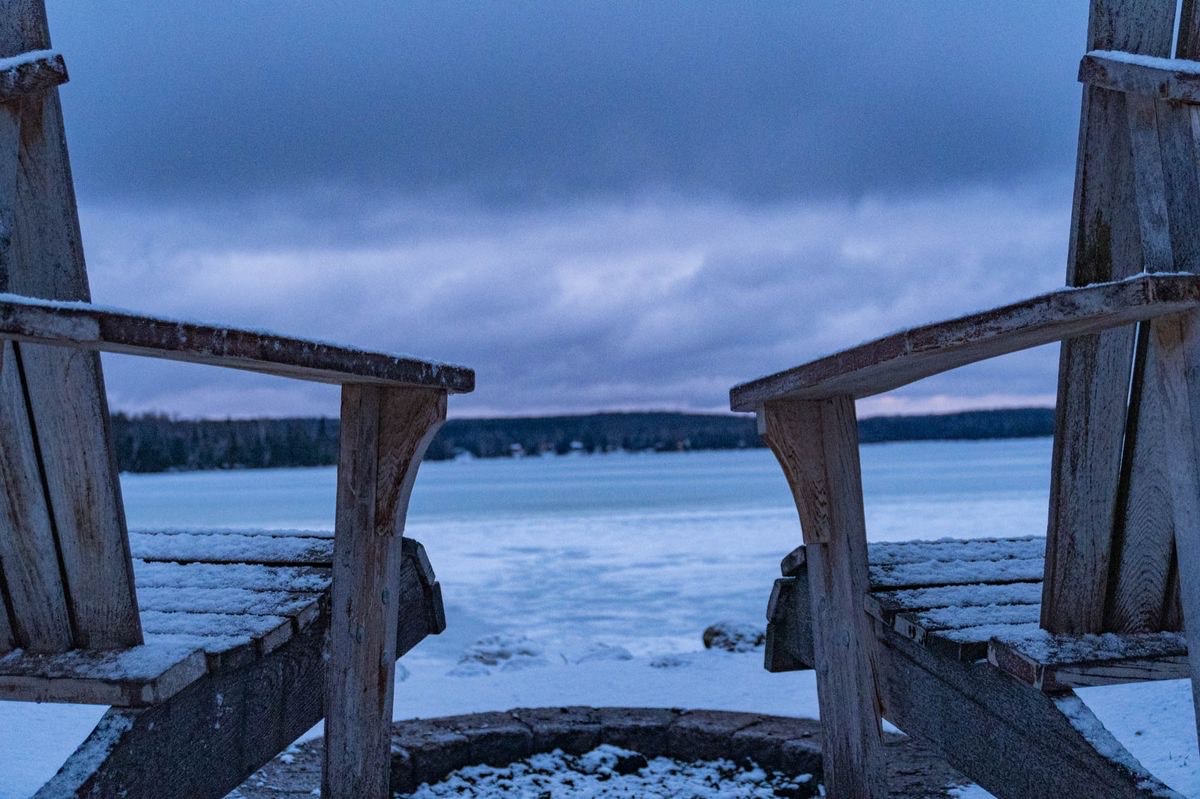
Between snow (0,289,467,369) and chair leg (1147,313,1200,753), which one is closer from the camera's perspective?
snow (0,289,467,369)

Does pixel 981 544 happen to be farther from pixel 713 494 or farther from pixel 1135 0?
pixel 713 494

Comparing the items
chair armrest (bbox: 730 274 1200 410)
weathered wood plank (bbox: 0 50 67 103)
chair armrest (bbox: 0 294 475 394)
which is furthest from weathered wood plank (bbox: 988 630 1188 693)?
weathered wood plank (bbox: 0 50 67 103)

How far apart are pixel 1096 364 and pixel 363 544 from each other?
187 centimetres

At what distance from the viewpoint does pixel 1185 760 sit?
135 inches

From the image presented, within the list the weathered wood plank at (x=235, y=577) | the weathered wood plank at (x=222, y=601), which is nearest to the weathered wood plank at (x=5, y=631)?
the weathered wood plank at (x=222, y=601)

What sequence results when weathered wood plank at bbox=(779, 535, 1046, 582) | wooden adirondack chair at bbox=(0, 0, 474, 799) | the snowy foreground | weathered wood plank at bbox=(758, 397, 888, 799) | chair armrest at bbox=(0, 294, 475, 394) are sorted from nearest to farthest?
chair armrest at bbox=(0, 294, 475, 394) < wooden adirondack chair at bbox=(0, 0, 474, 799) < weathered wood plank at bbox=(758, 397, 888, 799) < weathered wood plank at bbox=(779, 535, 1046, 582) < the snowy foreground

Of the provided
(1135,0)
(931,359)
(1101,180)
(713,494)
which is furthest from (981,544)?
(713,494)

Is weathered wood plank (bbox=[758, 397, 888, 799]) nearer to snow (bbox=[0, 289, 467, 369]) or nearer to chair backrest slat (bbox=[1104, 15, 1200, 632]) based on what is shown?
chair backrest slat (bbox=[1104, 15, 1200, 632])

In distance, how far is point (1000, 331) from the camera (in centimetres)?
192

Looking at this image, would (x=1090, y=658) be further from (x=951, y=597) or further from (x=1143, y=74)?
(x=1143, y=74)

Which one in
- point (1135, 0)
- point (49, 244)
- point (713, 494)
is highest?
point (1135, 0)

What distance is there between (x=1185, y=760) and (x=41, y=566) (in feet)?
10.6

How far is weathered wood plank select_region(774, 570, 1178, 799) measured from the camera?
2156 millimetres

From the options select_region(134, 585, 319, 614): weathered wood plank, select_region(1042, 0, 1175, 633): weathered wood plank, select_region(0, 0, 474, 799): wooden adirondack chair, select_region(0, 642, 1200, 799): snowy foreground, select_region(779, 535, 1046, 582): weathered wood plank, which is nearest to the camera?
select_region(0, 0, 474, 799): wooden adirondack chair
